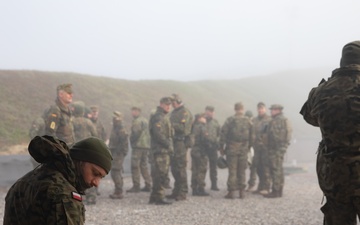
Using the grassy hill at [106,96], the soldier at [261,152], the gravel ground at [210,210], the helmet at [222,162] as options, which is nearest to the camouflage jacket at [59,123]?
the gravel ground at [210,210]

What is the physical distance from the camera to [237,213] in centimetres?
933

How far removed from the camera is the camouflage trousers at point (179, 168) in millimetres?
11148

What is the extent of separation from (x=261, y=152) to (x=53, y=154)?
1104 cm

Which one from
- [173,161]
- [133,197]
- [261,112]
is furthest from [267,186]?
[133,197]

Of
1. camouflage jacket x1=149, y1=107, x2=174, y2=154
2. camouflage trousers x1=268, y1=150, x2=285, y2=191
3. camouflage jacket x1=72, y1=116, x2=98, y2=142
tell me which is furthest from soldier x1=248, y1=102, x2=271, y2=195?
camouflage jacket x1=72, y1=116, x2=98, y2=142

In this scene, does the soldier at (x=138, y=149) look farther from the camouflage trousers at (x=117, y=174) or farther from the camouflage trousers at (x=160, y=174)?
the camouflage trousers at (x=160, y=174)

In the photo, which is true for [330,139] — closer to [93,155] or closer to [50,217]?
[93,155]

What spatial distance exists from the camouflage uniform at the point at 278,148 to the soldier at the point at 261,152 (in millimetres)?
326

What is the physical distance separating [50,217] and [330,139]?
271 cm

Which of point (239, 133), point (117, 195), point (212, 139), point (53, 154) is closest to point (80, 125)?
point (117, 195)

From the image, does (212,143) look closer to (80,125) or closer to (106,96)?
(80,125)

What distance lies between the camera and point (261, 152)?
13031mm

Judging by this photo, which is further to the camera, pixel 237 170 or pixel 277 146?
pixel 277 146

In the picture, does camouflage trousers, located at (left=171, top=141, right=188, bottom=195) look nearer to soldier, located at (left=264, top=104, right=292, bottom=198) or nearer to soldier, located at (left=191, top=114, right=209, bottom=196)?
soldier, located at (left=191, top=114, right=209, bottom=196)
